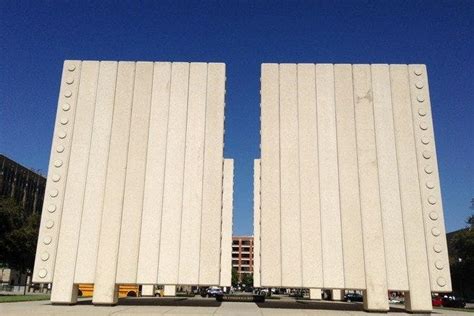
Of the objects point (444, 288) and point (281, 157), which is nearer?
point (444, 288)

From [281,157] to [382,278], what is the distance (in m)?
9.47

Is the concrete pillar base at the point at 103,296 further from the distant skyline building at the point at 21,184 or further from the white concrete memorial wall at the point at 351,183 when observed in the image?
the distant skyline building at the point at 21,184

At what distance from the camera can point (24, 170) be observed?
4173 inches

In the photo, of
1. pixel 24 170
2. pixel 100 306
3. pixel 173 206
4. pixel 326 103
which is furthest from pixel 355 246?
pixel 24 170

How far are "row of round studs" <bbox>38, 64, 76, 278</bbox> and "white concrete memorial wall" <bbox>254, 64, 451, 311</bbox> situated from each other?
42.2 ft

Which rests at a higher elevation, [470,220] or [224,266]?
[470,220]

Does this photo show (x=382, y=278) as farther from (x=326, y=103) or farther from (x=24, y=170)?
(x=24, y=170)

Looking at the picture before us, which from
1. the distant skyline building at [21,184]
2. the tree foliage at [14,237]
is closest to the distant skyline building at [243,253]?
the distant skyline building at [21,184]

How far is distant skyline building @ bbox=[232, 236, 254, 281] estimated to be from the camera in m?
190

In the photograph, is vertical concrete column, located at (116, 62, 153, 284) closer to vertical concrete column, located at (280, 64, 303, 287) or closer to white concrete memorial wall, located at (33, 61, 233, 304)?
white concrete memorial wall, located at (33, 61, 233, 304)

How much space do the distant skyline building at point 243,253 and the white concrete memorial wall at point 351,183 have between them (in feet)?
537

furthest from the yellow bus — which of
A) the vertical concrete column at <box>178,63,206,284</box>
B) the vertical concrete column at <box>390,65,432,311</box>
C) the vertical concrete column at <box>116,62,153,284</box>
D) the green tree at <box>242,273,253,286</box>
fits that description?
the green tree at <box>242,273,253,286</box>

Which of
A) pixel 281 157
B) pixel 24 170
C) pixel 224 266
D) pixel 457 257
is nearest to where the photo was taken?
pixel 281 157

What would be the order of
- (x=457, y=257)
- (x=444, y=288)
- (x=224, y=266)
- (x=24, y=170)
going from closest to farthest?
(x=444, y=288)
(x=224, y=266)
(x=457, y=257)
(x=24, y=170)
